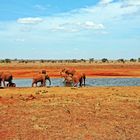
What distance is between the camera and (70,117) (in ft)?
65.5

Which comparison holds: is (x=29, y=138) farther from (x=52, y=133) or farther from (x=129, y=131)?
(x=129, y=131)

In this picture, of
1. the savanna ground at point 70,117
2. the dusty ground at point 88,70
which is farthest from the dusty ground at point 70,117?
the dusty ground at point 88,70

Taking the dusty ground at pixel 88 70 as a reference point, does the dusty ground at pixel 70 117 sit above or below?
above

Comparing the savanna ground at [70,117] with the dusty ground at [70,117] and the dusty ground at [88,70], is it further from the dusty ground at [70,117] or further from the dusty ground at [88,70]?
the dusty ground at [88,70]

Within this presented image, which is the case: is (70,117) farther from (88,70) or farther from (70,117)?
(88,70)

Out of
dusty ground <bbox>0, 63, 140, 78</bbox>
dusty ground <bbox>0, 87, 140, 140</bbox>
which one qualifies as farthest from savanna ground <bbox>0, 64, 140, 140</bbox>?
dusty ground <bbox>0, 63, 140, 78</bbox>

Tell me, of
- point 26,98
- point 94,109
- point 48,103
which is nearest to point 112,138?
point 94,109

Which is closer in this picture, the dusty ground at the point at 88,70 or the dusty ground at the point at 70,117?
the dusty ground at the point at 70,117

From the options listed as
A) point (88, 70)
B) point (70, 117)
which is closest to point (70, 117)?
point (70, 117)

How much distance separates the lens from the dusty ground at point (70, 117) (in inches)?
661

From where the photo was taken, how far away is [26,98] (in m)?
26.6

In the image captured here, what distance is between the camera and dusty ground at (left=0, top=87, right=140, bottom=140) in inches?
661

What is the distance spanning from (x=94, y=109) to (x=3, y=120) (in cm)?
478

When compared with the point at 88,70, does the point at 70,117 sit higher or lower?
higher
